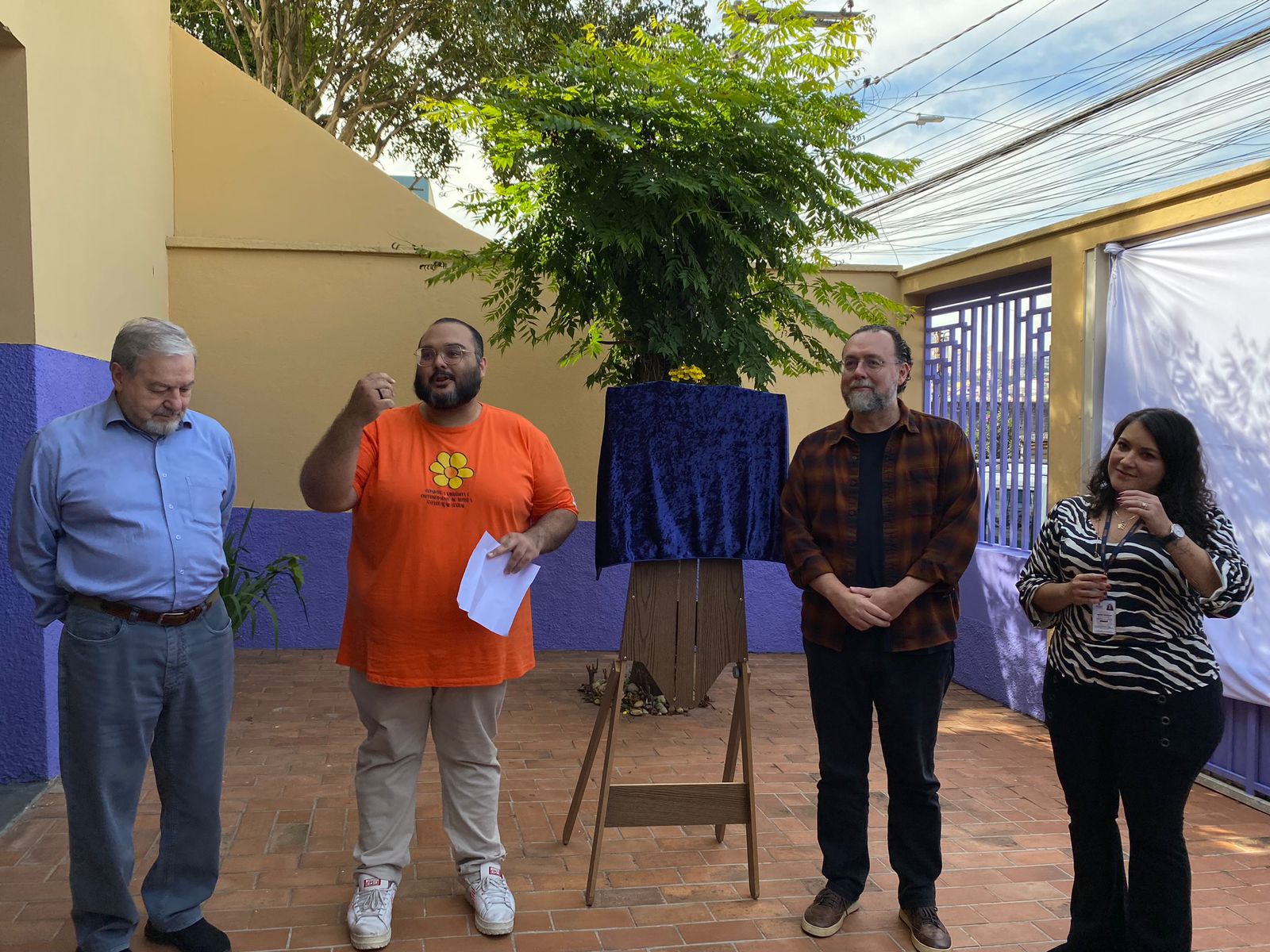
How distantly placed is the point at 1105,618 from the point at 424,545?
6.71ft

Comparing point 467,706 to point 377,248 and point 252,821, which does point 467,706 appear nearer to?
point 252,821

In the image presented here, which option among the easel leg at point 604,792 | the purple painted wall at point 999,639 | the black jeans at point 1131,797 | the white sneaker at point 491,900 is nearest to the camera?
the black jeans at point 1131,797

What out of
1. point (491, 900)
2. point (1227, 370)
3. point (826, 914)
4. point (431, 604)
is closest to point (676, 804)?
point (826, 914)

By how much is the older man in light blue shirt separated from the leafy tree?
9511 millimetres

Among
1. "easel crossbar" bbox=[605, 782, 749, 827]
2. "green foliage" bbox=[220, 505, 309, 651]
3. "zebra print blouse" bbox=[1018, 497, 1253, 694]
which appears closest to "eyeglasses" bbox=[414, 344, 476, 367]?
"easel crossbar" bbox=[605, 782, 749, 827]

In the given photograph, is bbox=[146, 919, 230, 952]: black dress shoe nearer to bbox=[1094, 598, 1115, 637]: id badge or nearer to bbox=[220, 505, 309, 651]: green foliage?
bbox=[220, 505, 309, 651]: green foliage

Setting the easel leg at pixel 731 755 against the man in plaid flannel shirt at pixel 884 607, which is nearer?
the man in plaid flannel shirt at pixel 884 607

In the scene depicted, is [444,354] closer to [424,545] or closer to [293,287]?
[424,545]

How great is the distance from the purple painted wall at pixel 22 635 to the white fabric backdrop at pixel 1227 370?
5.16 meters

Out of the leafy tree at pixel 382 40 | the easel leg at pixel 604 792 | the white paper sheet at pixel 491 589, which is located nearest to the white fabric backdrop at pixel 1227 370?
A: the easel leg at pixel 604 792

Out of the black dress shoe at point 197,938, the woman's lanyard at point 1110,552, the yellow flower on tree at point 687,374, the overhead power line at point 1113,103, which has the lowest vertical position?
the black dress shoe at point 197,938

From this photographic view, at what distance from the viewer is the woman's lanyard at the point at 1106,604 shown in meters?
2.75

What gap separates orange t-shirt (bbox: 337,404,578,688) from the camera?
10.2 feet

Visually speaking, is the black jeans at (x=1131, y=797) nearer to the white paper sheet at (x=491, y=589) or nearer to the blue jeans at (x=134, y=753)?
the white paper sheet at (x=491, y=589)
